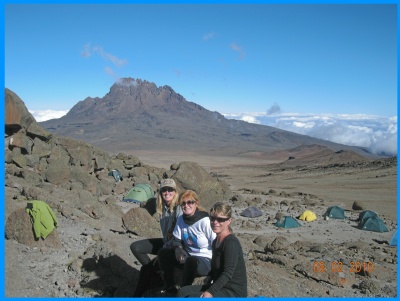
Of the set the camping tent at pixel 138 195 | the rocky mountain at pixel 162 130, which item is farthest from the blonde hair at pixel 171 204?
the rocky mountain at pixel 162 130

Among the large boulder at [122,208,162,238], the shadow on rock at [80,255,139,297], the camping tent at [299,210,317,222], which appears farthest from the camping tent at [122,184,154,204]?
the shadow on rock at [80,255,139,297]

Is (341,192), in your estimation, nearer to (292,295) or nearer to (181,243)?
(292,295)

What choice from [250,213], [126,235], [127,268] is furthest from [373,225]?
[127,268]

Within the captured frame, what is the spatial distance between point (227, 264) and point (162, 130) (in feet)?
465

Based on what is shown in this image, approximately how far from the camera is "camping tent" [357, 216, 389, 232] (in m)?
13.3

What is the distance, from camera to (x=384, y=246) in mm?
11188

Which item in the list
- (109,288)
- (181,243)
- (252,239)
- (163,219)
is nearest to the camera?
(181,243)

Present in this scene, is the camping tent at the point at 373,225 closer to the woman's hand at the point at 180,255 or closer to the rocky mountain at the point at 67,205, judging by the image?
the rocky mountain at the point at 67,205

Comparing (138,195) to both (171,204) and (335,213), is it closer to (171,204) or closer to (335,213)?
(335,213)

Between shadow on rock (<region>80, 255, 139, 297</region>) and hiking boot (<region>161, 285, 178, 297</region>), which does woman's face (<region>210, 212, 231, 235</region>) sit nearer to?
hiking boot (<region>161, 285, 178, 297</region>)

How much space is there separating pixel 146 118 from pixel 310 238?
155m

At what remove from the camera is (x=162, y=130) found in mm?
144000

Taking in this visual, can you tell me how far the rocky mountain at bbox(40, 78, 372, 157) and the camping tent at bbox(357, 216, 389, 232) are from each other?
8871 centimetres

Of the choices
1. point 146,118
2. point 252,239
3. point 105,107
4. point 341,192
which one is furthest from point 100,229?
point 105,107
